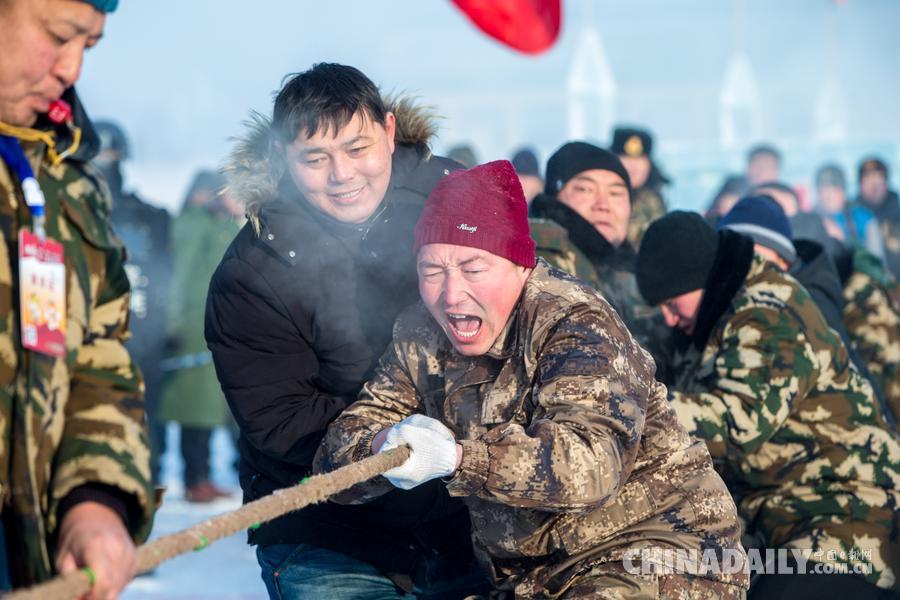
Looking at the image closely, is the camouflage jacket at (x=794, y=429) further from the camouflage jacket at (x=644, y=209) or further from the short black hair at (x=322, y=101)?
the camouflage jacket at (x=644, y=209)

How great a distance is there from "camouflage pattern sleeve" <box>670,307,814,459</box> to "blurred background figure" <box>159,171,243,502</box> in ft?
16.9

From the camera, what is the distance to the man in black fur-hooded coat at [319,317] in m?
3.05

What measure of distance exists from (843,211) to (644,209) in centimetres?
468

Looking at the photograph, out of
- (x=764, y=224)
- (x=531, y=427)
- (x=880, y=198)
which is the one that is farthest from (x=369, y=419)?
(x=880, y=198)

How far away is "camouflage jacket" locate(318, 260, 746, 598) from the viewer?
240 cm

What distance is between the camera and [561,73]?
2827 centimetres

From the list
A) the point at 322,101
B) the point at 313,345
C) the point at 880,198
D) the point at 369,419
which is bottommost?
the point at 880,198

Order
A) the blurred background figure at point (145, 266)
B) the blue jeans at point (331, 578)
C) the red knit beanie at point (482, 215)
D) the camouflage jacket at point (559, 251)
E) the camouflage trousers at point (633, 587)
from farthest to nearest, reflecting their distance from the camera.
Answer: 1. the blurred background figure at point (145, 266)
2. the camouflage jacket at point (559, 251)
3. the blue jeans at point (331, 578)
4. the red knit beanie at point (482, 215)
5. the camouflage trousers at point (633, 587)

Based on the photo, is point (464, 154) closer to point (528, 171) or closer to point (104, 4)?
point (528, 171)

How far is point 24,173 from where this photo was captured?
71.6 inches

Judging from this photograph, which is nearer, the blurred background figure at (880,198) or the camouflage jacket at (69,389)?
the camouflage jacket at (69,389)

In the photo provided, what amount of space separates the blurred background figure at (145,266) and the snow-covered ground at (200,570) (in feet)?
1.07

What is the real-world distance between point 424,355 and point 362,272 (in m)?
0.44

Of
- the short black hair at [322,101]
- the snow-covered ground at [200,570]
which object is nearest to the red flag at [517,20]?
the short black hair at [322,101]
